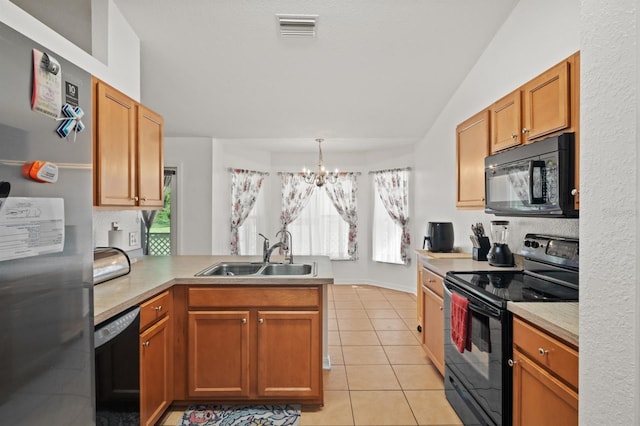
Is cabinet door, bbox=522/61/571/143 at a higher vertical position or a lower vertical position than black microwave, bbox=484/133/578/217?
higher

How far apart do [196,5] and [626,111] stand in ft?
9.36

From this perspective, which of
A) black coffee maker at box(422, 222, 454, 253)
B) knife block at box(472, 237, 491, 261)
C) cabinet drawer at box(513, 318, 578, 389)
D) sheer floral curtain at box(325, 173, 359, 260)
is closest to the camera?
cabinet drawer at box(513, 318, 578, 389)

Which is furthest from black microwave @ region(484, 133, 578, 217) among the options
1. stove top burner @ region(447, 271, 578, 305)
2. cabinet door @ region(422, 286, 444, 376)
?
cabinet door @ region(422, 286, 444, 376)

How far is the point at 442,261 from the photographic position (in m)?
2.86

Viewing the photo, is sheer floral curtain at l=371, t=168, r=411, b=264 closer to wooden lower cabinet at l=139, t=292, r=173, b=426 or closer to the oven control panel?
the oven control panel

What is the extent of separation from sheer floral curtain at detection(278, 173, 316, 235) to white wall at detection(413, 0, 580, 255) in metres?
2.04

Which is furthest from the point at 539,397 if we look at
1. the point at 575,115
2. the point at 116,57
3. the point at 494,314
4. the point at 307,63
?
the point at 116,57

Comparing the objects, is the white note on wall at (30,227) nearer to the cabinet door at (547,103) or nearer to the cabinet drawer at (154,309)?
the cabinet drawer at (154,309)

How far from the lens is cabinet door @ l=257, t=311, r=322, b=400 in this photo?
7.27ft

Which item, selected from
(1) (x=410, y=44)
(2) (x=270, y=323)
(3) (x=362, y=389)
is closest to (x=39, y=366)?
(2) (x=270, y=323)

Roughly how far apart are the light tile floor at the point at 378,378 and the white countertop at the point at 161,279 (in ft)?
2.91

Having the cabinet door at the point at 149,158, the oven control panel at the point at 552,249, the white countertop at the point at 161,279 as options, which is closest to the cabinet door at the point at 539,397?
the oven control panel at the point at 552,249

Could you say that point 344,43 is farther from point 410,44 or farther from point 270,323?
point 270,323

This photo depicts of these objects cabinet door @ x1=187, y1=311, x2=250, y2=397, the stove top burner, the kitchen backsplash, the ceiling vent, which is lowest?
cabinet door @ x1=187, y1=311, x2=250, y2=397
